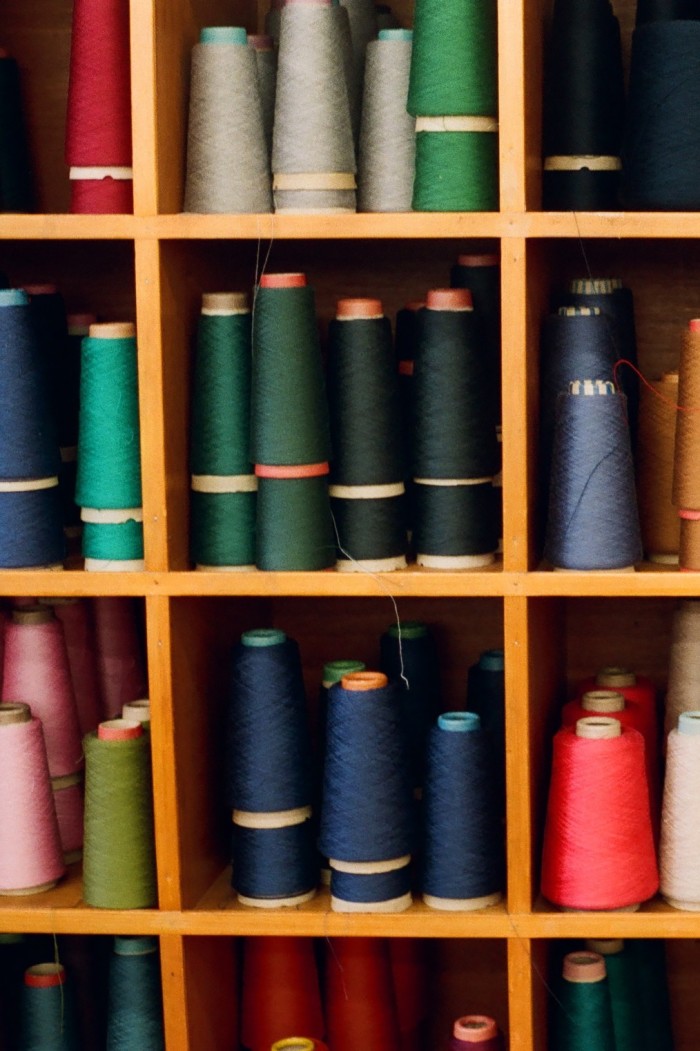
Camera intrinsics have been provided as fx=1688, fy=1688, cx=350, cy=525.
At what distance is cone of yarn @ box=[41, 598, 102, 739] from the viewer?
2.09 m

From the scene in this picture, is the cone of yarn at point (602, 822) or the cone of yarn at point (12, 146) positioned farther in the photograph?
the cone of yarn at point (12, 146)

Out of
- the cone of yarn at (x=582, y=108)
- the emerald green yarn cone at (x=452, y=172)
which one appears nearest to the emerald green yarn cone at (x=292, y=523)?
A: the emerald green yarn cone at (x=452, y=172)

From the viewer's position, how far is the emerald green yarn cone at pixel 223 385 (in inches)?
73.9

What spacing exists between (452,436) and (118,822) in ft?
1.88

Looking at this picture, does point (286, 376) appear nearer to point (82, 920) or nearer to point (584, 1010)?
point (82, 920)

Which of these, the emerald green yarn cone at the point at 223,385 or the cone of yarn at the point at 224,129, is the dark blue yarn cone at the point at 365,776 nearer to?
the emerald green yarn cone at the point at 223,385

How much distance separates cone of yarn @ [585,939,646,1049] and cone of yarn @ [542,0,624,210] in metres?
0.87

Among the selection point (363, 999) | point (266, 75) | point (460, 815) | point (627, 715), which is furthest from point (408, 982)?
point (266, 75)

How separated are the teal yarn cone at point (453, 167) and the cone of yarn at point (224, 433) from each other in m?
0.25

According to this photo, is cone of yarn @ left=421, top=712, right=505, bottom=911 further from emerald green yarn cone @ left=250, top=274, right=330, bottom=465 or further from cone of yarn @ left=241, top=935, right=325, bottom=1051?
emerald green yarn cone @ left=250, top=274, right=330, bottom=465

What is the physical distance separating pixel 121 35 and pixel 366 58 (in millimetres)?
272

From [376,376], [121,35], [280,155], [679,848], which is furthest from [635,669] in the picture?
[121,35]

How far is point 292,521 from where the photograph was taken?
1.85m

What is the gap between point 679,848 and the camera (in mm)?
1866
